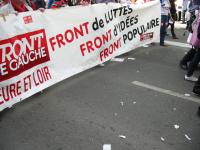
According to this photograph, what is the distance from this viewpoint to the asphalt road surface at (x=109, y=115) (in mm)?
3865

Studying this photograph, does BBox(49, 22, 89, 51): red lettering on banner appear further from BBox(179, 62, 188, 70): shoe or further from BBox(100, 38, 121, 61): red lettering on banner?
BBox(179, 62, 188, 70): shoe

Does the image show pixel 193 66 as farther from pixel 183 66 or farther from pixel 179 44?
pixel 179 44

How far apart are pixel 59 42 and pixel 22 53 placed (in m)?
0.92

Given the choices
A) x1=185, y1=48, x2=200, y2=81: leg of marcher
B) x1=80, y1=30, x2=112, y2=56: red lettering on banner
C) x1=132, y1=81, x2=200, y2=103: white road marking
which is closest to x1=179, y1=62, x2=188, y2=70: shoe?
x1=185, y1=48, x2=200, y2=81: leg of marcher

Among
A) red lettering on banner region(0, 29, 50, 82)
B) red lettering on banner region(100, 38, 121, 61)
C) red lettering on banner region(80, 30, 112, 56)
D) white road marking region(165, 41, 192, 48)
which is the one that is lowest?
white road marking region(165, 41, 192, 48)

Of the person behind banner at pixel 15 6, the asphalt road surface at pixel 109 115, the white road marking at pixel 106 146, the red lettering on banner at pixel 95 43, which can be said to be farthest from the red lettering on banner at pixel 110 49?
the white road marking at pixel 106 146

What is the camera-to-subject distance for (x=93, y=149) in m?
3.70

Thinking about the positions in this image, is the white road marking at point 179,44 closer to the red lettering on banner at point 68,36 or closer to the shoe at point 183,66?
the shoe at point 183,66

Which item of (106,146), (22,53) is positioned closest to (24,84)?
(22,53)

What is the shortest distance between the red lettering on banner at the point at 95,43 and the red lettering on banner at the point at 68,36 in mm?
241

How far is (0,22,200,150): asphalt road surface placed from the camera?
3865 millimetres

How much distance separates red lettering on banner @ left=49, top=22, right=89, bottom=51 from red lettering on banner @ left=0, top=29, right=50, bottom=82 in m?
0.24

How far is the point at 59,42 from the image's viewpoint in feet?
18.5

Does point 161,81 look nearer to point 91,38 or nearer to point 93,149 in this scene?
point 91,38
